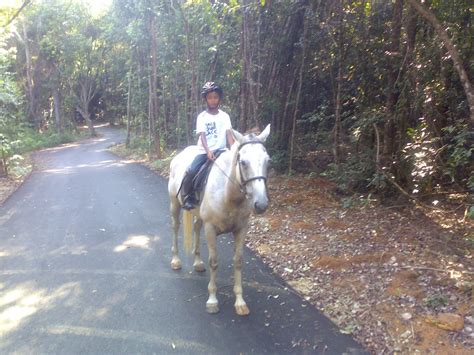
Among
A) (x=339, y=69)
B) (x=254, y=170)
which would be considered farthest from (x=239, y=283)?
(x=339, y=69)

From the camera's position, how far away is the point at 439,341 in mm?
3818

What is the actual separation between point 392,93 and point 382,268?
3.86 m

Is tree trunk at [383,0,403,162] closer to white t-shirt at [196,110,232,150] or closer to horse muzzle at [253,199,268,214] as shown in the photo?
white t-shirt at [196,110,232,150]

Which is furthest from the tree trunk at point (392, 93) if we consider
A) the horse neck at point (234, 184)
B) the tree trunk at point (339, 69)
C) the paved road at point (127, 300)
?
the horse neck at point (234, 184)

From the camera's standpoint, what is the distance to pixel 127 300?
5.00 m

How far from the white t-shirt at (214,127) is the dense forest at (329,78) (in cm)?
301

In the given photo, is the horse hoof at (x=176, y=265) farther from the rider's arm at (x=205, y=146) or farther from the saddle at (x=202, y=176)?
the rider's arm at (x=205, y=146)

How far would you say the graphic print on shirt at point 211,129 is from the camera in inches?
209

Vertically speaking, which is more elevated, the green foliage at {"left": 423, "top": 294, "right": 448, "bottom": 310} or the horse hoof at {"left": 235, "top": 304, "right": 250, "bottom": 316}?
the green foliage at {"left": 423, "top": 294, "right": 448, "bottom": 310}

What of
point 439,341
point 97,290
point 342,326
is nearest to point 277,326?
point 342,326

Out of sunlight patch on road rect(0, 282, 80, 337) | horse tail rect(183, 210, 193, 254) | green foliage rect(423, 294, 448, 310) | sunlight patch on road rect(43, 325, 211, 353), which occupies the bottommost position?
sunlight patch on road rect(0, 282, 80, 337)

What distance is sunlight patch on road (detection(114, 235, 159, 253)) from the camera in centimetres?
692

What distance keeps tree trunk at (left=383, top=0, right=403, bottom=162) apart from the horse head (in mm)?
Answer: 4450

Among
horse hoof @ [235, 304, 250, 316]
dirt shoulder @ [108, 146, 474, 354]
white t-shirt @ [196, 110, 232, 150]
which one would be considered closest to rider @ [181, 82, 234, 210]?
white t-shirt @ [196, 110, 232, 150]
